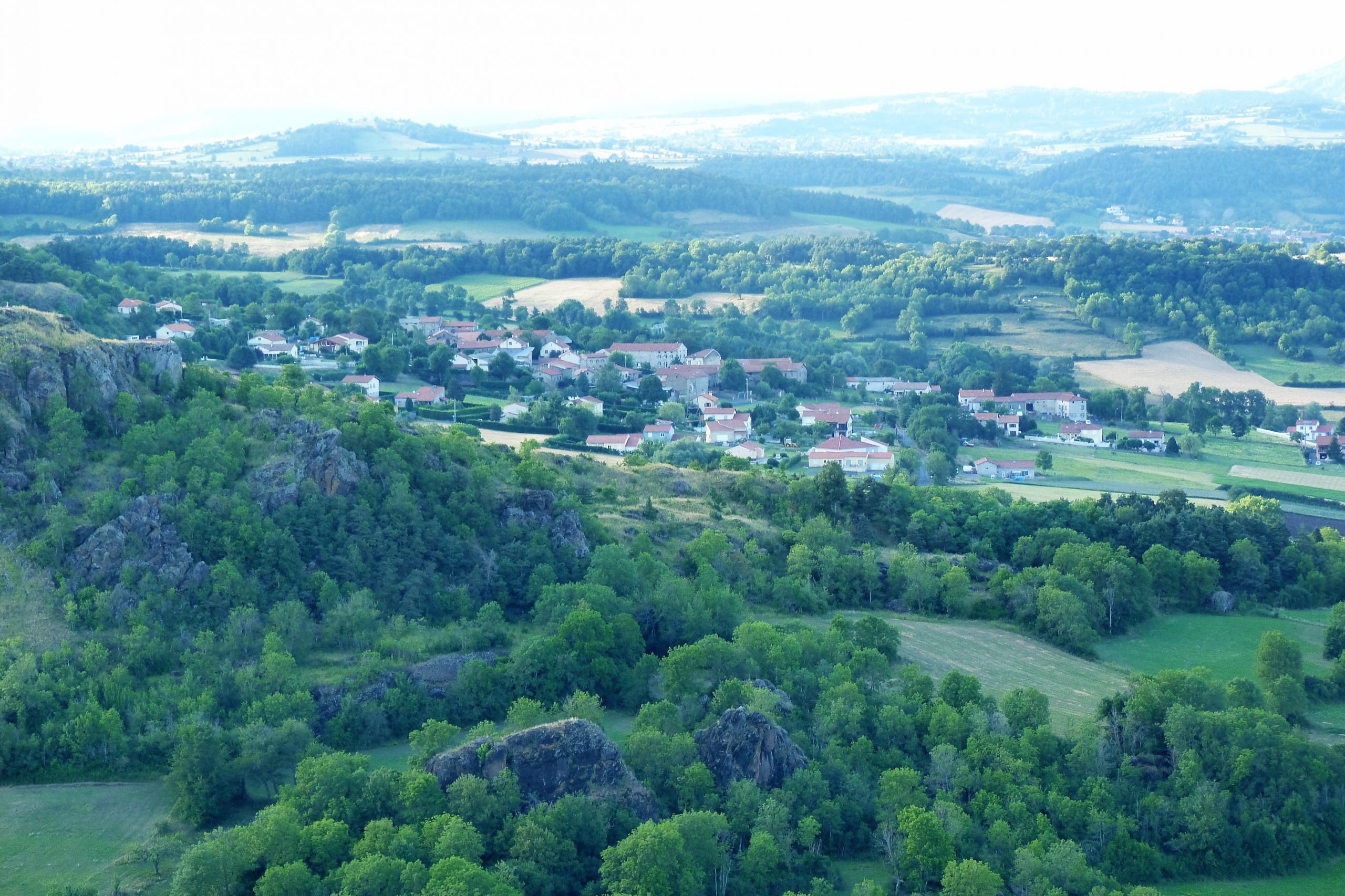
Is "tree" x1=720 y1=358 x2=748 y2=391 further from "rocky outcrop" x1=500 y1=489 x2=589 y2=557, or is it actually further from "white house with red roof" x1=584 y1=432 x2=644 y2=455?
"rocky outcrop" x1=500 y1=489 x2=589 y2=557

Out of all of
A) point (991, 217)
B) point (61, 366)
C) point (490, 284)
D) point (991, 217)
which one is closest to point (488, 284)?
point (490, 284)

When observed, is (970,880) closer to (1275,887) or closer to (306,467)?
(1275,887)

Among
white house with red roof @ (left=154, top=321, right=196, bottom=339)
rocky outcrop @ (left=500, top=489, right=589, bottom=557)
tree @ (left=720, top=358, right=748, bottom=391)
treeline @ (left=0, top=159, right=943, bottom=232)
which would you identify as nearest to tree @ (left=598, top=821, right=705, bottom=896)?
rocky outcrop @ (left=500, top=489, right=589, bottom=557)

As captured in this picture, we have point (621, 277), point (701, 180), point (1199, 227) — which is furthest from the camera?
point (1199, 227)

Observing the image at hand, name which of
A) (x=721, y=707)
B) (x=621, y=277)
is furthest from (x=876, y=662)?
(x=621, y=277)

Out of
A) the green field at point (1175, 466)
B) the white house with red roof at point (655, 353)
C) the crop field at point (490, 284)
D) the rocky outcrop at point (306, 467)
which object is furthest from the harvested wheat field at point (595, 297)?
the rocky outcrop at point (306, 467)

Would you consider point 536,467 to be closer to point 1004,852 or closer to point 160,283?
point 1004,852
